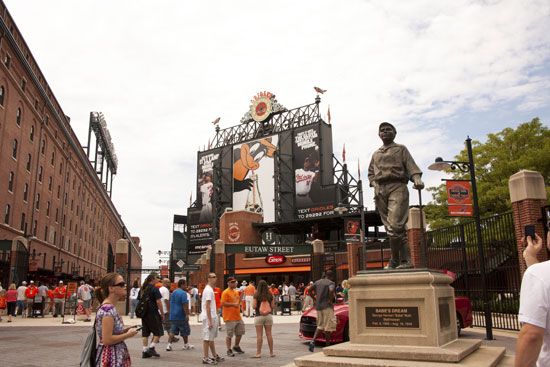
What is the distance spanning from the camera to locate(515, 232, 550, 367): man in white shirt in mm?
2596

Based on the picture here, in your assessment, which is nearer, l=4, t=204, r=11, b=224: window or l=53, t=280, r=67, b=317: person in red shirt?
l=53, t=280, r=67, b=317: person in red shirt

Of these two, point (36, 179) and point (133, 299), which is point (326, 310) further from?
point (36, 179)

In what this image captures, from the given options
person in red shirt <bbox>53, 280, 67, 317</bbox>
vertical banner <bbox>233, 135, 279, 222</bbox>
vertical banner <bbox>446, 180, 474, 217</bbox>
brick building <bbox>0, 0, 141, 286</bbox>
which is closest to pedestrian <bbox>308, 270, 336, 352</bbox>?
vertical banner <bbox>446, 180, 474, 217</bbox>

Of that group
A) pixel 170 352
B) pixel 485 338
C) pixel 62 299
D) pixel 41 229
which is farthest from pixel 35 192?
pixel 485 338

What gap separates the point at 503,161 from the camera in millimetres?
28094

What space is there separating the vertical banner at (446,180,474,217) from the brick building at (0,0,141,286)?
18673mm

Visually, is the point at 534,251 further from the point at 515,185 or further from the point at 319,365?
the point at 515,185

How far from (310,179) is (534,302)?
51.4 meters

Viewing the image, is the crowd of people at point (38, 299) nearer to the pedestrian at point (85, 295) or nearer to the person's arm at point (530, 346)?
the pedestrian at point (85, 295)

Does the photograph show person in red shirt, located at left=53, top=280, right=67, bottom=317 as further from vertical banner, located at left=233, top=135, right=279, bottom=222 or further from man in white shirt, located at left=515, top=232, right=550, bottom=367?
vertical banner, located at left=233, top=135, right=279, bottom=222

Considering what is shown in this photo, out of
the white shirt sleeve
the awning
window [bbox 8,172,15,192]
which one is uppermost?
window [bbox 8,172,15,192]

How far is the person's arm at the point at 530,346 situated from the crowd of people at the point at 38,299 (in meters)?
23.3

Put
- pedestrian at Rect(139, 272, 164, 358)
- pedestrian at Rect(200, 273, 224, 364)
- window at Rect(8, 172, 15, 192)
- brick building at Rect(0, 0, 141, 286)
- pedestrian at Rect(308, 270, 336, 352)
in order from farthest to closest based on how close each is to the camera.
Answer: window at Rect(8, 172, 15, 192)
brick building at Rect(0, 0, 141, 286)
pedestrian at Rect(308, 270, 336, 352)
pedestrian at Rect(139, 272, 164, 358)
pedestrian at Rect(200, 273, 224, 364)

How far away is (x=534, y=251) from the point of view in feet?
10.6
